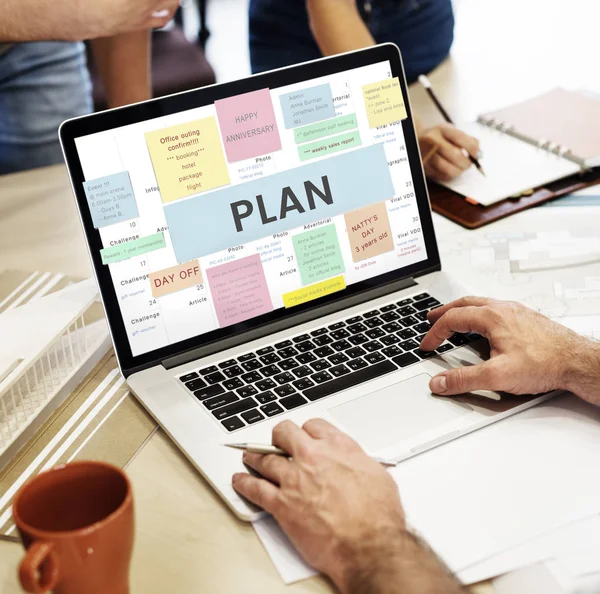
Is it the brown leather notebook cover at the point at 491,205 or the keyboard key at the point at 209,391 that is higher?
the brown leather notebook cover at the point at 491,205

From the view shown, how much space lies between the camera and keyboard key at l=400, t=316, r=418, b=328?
94 cm

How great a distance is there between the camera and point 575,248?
3.72 feet

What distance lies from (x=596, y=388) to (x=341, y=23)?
96 centimetres

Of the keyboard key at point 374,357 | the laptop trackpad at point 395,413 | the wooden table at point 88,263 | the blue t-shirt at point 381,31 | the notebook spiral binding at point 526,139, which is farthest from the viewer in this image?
the blue t-shirt at point 381,31

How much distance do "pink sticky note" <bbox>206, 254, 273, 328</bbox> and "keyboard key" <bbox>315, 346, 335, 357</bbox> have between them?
0.09 metres

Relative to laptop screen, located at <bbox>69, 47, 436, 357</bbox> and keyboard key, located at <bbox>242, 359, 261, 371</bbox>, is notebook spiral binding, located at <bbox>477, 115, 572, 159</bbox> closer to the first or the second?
laptop screen, located at <bbox>69, 47, 436, 357</bbox>

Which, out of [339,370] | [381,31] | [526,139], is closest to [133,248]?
[339,370]

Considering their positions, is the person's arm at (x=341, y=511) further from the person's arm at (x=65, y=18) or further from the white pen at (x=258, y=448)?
the person's arm at (x=65, y=18)

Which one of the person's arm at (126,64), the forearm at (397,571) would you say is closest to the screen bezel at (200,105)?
the forearm at (397,571)

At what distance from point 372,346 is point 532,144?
0.66 metres

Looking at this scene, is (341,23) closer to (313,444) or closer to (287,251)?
(287,251)

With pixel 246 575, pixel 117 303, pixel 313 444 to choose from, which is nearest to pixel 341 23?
pixel 117 303

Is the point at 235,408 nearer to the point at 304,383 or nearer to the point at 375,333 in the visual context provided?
the point at 304,383

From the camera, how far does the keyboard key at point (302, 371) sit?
861 mm
